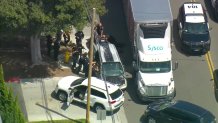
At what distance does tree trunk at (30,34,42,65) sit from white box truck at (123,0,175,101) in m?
5.82

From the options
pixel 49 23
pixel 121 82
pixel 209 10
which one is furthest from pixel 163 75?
pixel 209 10

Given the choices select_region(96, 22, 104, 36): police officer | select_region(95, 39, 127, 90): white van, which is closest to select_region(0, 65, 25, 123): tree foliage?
select_region(95, 39, 127, 90): white van

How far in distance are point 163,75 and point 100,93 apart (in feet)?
13.5

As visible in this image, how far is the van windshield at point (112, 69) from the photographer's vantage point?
37.6 metres

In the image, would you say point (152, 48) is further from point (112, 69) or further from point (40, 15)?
point (40, 15)

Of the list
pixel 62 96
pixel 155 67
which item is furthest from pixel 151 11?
pixel 62 96

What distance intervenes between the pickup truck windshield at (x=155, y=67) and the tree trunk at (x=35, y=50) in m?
6.35

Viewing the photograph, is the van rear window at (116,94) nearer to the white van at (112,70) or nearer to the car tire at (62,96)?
the white van at (112,70)

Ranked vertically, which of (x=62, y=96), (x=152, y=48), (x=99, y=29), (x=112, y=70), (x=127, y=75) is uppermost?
(x=99, y=29)

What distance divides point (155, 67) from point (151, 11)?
3774 mm

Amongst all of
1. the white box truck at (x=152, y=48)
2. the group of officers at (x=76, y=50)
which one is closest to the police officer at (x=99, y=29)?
the group of officers at (x=76, y=50)

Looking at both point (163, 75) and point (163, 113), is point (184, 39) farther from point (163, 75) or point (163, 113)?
point (163, 113)

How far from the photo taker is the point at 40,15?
34531mm

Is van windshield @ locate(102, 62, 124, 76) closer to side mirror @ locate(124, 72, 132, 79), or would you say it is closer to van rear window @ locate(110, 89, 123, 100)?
side mirror @ locate(124, 72, 132, 79)
